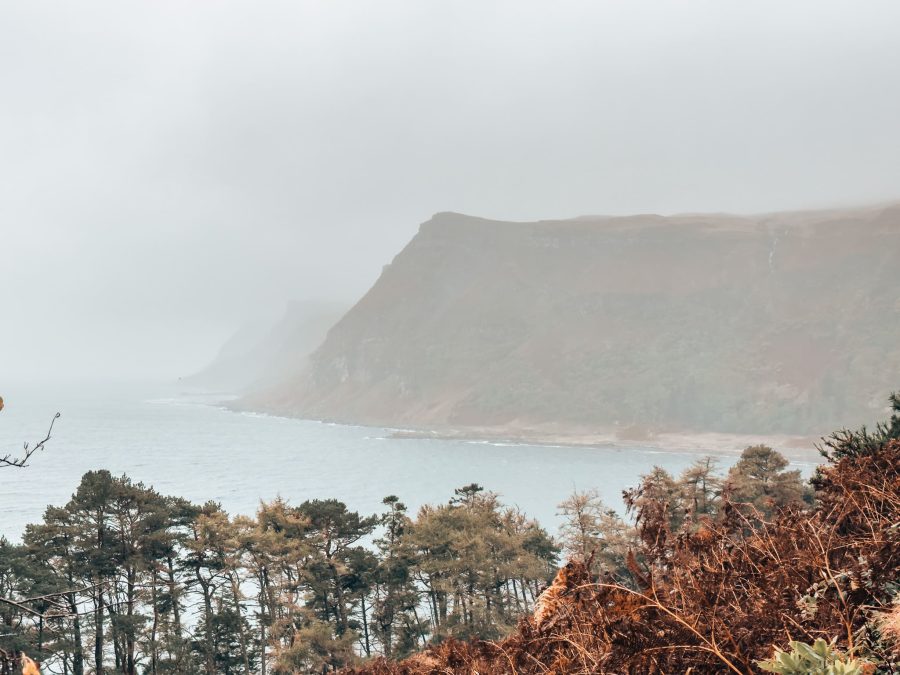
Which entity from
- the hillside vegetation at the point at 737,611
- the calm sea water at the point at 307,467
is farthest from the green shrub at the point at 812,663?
the calm sea water at the point at 307,467

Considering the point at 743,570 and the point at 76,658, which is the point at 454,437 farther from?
the point at 743,570


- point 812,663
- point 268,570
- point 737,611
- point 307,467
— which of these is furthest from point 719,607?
point 307,467

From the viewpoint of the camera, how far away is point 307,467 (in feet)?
424

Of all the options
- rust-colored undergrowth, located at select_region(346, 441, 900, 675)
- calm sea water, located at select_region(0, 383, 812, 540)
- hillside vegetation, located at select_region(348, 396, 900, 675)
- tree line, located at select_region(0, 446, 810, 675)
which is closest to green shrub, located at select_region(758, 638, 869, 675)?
hillside vegetation, located at select_region(348, 396, 900, 675)

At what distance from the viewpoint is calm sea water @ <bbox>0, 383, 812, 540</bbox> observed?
313ft

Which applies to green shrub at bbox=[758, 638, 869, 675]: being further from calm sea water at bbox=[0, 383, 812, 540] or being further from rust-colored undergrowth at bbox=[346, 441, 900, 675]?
calm sea water at bbox=[0, 383, 812, 540]

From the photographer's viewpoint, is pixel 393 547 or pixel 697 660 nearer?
pixel 697 660

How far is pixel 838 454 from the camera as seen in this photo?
10.0 meters

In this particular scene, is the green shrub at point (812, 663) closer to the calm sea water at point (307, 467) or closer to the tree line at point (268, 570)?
the tree line at point (268, 570)

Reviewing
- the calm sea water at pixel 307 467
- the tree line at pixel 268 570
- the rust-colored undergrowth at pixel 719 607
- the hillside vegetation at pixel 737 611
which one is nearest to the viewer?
Answer: the hillside vegetation at pixel 737 611

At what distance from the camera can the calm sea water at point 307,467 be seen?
95438 millimetres

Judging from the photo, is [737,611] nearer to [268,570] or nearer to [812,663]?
[812,663]

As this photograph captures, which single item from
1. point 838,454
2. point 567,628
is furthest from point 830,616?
point 838,454

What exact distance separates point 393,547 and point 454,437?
15490 cm
